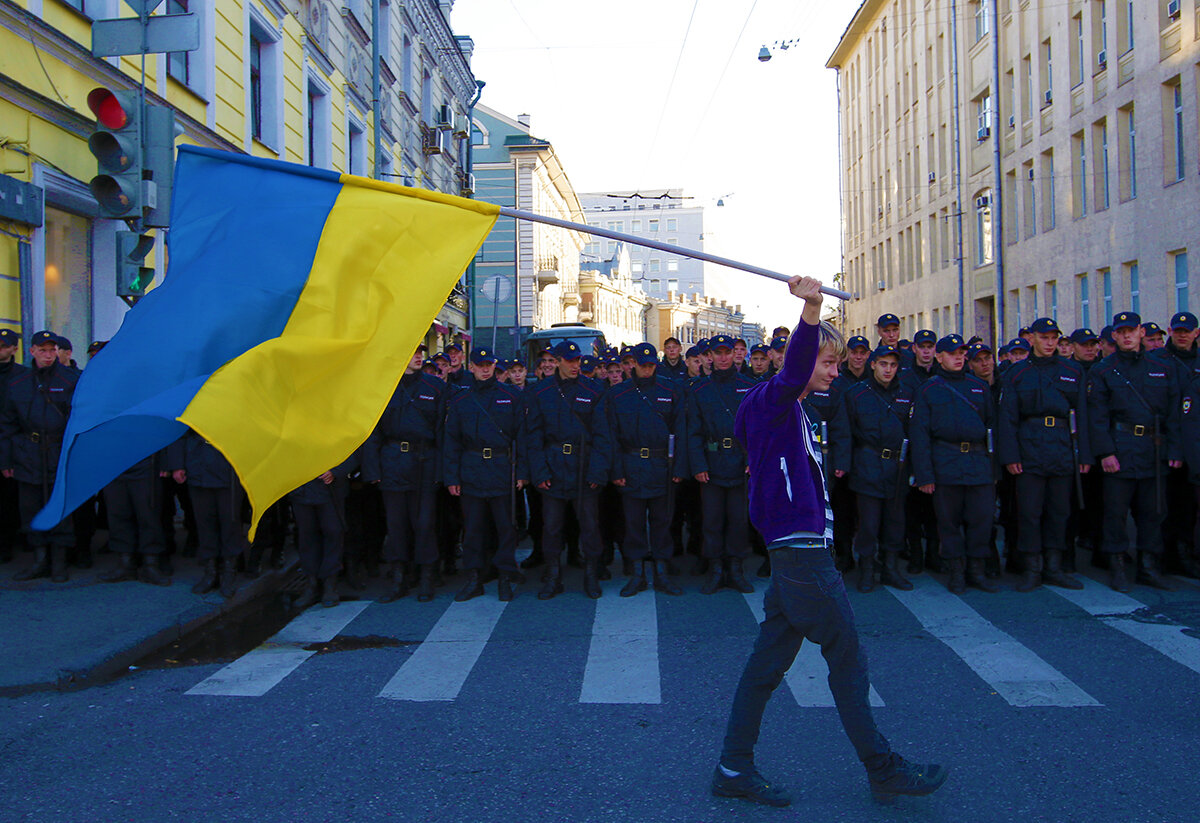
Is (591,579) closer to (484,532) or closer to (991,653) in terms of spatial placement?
Answer: (484,532)

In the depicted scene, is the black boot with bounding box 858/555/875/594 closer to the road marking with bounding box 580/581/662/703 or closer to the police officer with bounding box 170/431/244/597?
the road marking with bounding box 580/581/662/703

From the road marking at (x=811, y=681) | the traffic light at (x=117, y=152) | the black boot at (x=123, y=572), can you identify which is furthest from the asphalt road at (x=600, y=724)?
the traffic light at (x=117, y=152)

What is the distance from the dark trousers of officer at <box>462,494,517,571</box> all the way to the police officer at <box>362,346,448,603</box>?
0.31m

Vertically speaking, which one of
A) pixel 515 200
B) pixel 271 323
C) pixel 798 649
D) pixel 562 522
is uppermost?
pixel 515 200

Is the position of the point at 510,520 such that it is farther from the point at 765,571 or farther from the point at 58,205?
the point at 58,205

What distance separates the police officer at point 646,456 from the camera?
8.72 metres

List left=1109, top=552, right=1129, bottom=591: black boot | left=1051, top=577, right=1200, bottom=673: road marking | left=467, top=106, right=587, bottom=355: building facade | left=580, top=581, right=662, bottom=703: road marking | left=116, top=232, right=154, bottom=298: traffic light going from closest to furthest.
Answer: left=580, top=581, right=662, bottom=703: road marking, left=1051, top=577, right=1200, bottom=673: road marking, left=1109, top=552, right=1129, bottom=591: black boot, left=116, top=232, right=154, bottom=298: traffic light, left=467, top=106, right=587, bottom=355: building facade

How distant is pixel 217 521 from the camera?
338 inches

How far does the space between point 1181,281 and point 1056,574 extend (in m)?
14.0

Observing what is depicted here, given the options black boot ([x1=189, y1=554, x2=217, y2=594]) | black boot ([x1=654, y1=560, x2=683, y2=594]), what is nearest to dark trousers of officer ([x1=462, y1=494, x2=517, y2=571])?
black boot ([x1=654, y1=560, x2=683, y2=594])

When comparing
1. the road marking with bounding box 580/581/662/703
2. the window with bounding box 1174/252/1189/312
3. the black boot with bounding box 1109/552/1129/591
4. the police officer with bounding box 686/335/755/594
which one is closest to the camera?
the road marking with bounding box 580/581/662/703

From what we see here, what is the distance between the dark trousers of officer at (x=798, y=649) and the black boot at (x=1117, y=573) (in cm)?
505

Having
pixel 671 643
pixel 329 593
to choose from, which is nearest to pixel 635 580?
pixel 671 643

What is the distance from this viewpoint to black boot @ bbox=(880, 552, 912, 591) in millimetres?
8508
